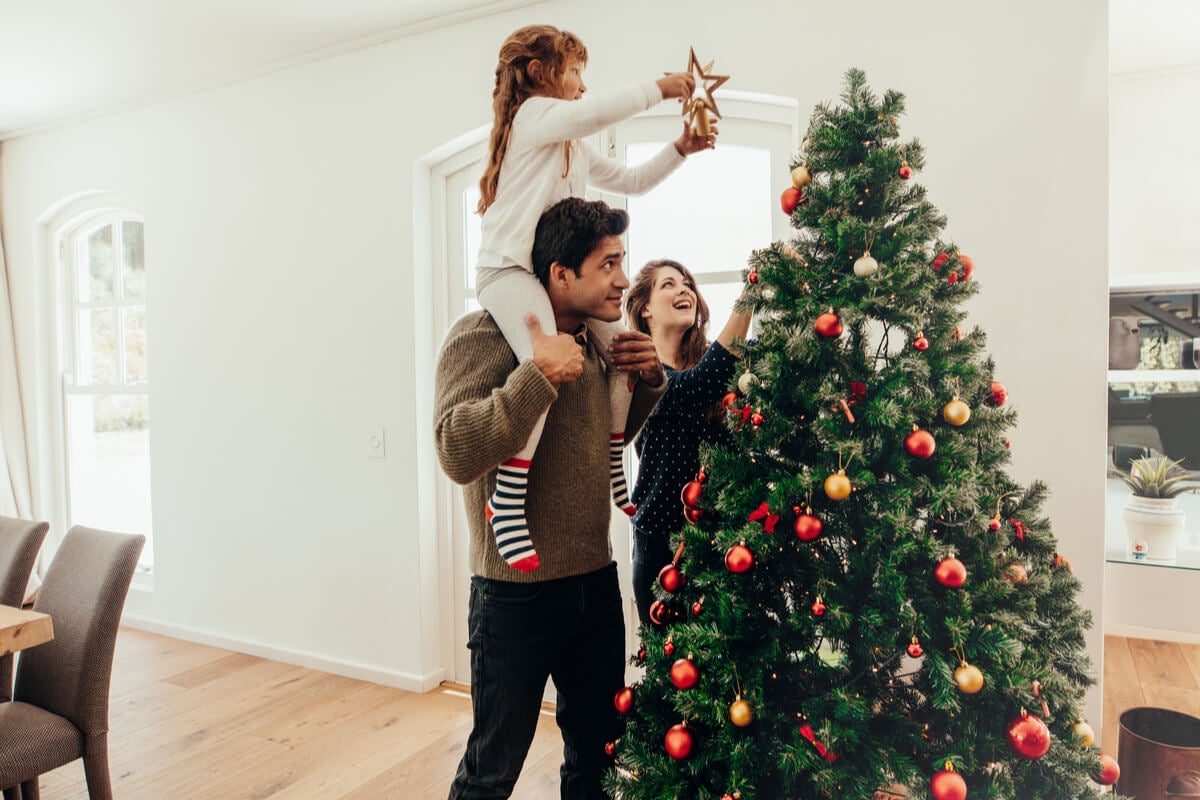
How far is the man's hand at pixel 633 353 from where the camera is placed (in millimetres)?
1368

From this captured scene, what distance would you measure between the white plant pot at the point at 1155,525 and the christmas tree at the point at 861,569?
3.05ft

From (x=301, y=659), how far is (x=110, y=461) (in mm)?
1839

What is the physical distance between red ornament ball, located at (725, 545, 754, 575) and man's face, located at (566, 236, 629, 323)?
18.2 inches

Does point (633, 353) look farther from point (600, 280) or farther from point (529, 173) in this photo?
point (529, 173)

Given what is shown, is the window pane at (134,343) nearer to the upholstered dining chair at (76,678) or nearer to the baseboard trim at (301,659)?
the baseboard trim at (301,659)

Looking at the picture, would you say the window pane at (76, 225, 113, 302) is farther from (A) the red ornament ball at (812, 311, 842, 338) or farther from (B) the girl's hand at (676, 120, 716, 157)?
(A) the red ornament ball at (812, 311, 842, 338)

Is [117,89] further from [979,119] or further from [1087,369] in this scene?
[1087,369]

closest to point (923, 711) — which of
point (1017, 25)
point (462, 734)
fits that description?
point (1017, 25)

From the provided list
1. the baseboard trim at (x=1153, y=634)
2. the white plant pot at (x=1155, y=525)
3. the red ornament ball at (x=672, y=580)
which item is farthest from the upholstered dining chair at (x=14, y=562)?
the baseboard trim at (x=1153, y=634)

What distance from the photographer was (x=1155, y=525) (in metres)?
1.96

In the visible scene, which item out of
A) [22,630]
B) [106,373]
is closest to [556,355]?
[22,630]

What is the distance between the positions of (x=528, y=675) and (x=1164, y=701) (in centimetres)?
283

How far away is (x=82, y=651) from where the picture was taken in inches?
72.8

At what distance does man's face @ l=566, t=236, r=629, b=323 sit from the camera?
130 centimetres
